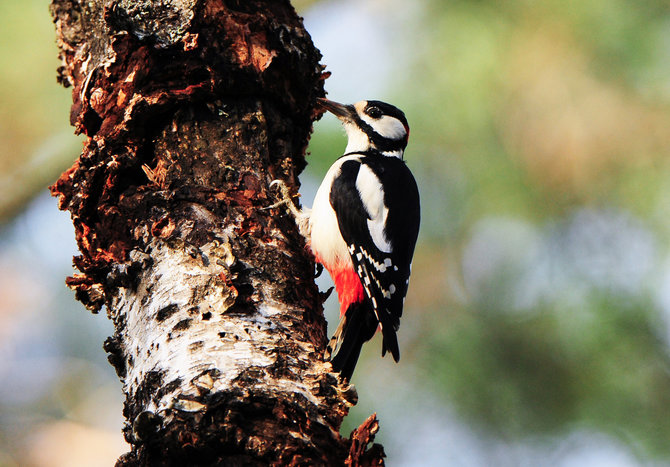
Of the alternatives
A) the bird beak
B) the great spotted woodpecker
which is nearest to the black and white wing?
the great spotted woodpecker

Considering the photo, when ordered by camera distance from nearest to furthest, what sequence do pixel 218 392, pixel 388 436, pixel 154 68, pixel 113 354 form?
pixel 218 392
pixel 113 354
pixel 154 68
pixel 388 436

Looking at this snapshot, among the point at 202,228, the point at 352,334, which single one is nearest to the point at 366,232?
the point at 352,334

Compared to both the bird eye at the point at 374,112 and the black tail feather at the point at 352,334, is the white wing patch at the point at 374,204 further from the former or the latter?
the bird eye at the point at 374,112

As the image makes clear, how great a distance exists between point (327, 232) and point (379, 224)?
328 mm

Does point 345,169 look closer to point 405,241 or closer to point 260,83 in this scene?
point 405,241

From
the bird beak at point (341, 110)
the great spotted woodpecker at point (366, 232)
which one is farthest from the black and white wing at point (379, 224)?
the bird beak at point (341, 110)

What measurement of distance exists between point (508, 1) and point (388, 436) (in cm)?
232

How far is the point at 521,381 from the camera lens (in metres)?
3.79

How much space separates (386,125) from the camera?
12.6 ft

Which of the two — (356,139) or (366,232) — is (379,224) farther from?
(356,139)

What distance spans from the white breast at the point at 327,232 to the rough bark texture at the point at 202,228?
0.25 meters

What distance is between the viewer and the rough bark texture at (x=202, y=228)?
5.88 ft

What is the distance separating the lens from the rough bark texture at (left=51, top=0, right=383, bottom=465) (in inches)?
70.6

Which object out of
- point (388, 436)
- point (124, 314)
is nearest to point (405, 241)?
point (388, 436)
